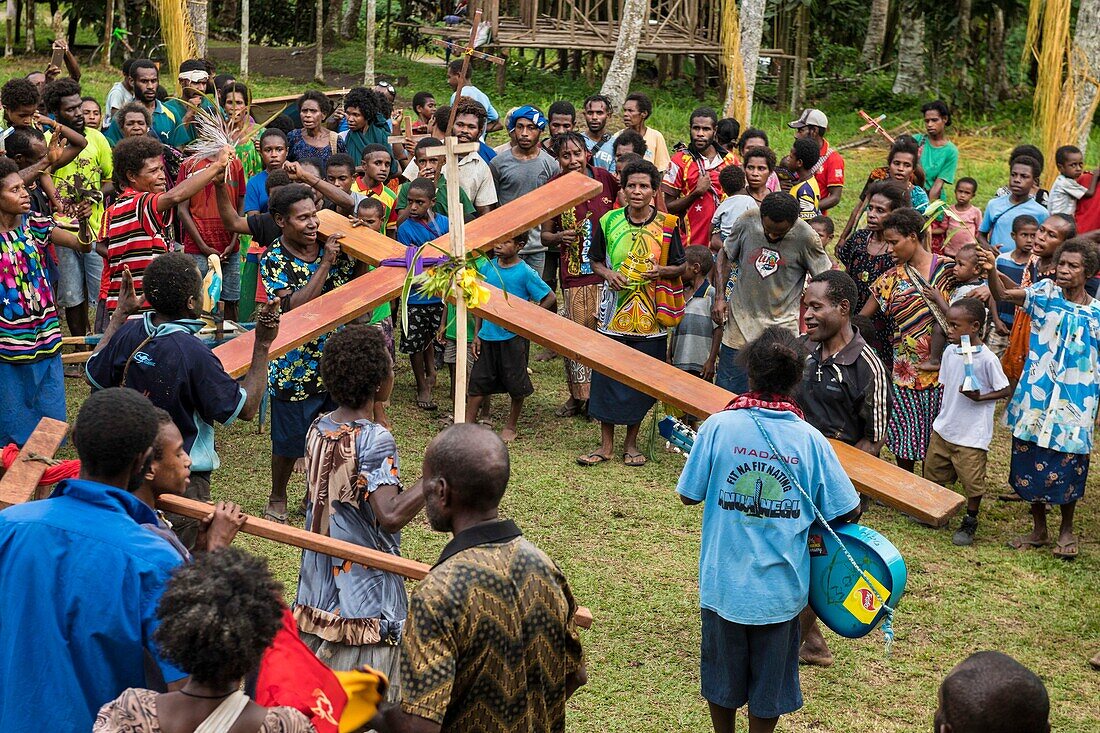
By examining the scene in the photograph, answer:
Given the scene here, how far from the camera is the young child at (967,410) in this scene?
7719 mm

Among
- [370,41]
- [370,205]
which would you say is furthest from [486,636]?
[370,41]

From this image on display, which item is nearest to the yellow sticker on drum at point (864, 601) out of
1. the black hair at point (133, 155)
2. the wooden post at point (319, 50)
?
the black hair at point (133, 155)

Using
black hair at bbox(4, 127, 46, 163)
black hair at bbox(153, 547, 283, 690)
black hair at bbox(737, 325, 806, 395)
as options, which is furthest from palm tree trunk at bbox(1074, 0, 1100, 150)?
black hair at bbox(153, 547, 283, 690)

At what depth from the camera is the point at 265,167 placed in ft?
32.4

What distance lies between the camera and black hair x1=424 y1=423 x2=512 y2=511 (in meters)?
3.45

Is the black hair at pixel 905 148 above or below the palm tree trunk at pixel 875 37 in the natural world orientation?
below

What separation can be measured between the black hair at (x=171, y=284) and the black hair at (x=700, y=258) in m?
4.38

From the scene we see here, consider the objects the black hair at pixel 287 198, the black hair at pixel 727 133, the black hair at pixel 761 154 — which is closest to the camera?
the black hair at pixel 287 198

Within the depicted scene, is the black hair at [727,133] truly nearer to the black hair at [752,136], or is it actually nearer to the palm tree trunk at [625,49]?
the black hair at [752,136]

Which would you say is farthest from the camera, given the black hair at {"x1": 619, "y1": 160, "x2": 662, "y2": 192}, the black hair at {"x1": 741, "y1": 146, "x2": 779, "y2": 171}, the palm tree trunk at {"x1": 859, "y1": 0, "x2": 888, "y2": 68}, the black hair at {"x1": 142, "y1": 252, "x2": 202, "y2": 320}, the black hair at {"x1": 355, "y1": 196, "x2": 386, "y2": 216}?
the palm tree trunk at {"x1": 859, "y1": 0, "x2": 888, "y2": 68}

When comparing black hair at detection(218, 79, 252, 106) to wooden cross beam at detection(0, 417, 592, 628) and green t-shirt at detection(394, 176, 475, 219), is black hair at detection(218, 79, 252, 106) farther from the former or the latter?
wooden cross beam at detection(0, 417, 592, 628)

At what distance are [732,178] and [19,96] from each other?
5354 mm

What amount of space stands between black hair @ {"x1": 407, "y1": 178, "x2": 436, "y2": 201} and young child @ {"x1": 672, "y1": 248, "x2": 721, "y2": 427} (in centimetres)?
205

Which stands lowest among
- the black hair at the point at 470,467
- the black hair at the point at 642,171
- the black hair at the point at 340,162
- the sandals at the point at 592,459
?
the sandals at the point at 592,459
